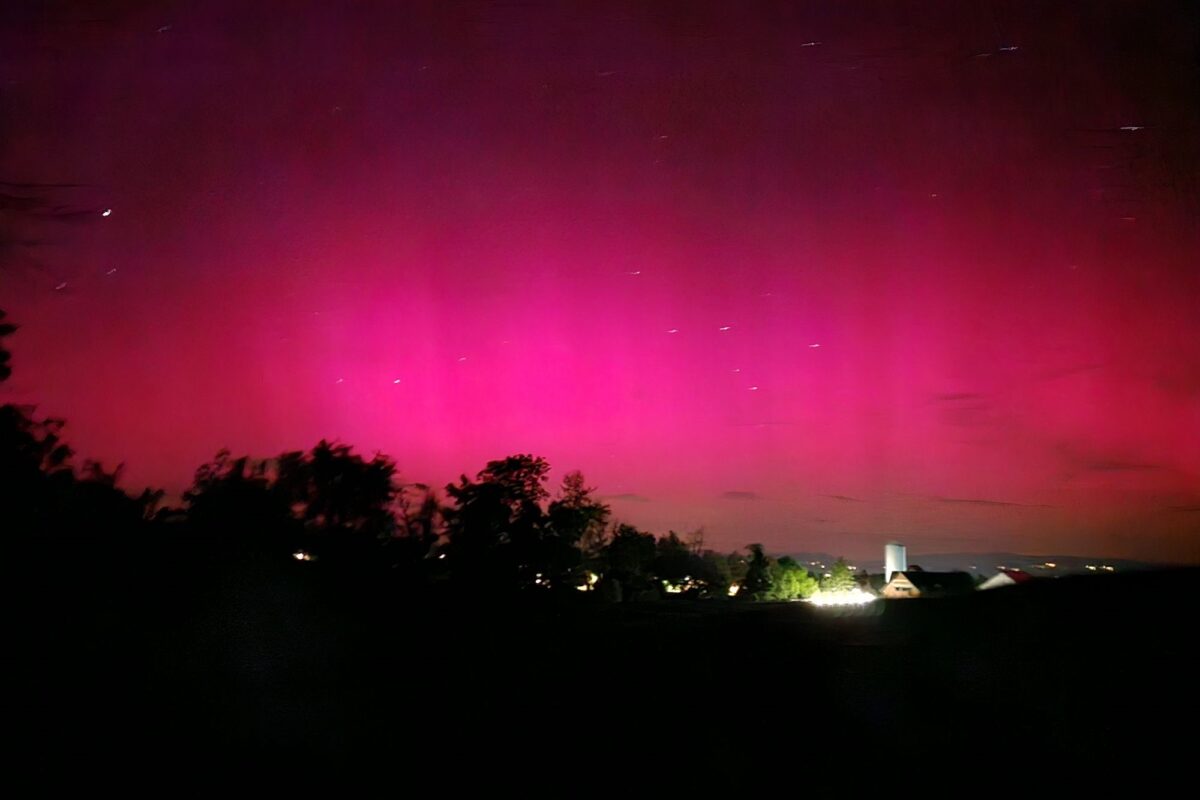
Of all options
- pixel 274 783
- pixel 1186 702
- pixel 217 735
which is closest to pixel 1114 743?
pixel 1186 702

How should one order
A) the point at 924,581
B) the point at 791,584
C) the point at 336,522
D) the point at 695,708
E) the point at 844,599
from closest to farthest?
the point at 695,708
the point at 336,522
the point at 924,581
the point at 844,599
the point at 791,584

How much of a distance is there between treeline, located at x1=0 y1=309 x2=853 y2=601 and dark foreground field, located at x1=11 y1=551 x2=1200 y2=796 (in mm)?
3631

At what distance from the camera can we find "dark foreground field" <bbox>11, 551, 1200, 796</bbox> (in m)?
5.82

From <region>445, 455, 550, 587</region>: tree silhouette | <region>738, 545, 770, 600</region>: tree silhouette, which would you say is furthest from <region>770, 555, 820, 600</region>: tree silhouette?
<region>445, 455, 550, 587</region>: tree silhouette

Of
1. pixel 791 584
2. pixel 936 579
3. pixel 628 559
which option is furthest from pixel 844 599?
pixel 791 584

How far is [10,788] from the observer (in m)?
6.51

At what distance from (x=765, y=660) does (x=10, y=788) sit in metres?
6.20

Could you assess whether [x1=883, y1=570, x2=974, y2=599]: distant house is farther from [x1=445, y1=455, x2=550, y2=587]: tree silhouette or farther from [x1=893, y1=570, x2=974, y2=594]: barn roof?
[x1=445, y1=455, x2=550, y2=587]: tree silhouette

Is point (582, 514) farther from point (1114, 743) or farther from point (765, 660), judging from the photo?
point (1114, 743)

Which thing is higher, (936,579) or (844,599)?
(936,579)

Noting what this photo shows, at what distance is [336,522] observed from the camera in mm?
31938

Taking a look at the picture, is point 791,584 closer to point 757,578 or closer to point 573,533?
point 757,578

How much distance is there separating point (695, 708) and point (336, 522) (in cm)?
2577

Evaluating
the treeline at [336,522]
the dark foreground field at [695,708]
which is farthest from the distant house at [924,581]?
the dark foreground field at [695,708]
